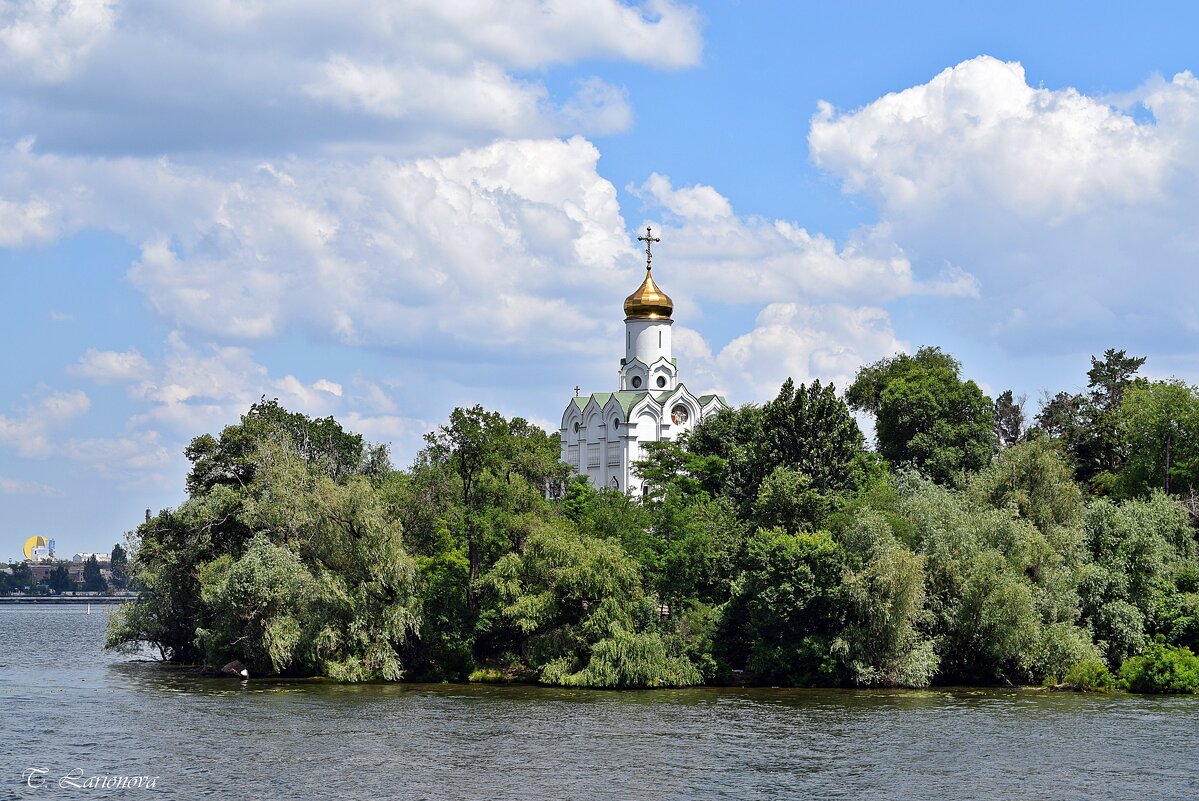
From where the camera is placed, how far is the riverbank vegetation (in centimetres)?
4978

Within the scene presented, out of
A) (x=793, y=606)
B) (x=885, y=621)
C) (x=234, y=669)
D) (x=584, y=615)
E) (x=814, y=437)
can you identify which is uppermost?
(x=814, y=437)

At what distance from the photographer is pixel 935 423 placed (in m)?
80.2

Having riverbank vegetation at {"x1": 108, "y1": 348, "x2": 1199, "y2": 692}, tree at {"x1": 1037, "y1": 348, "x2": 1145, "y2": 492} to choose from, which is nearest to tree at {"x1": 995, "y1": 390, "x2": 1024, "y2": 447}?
tree at {"x1": 1037, "y1": 348, "x2": 1145, "y2": 492}

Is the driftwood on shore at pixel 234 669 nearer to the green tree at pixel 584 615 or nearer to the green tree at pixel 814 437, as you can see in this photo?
the green tree at pixel 584 615

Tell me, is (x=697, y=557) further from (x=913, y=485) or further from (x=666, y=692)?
(x=913, y=485)

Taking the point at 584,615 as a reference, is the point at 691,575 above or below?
above

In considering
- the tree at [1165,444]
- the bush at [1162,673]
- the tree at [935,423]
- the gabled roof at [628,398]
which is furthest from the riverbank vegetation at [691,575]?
the gabled roof at [628,398]

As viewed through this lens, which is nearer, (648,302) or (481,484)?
(481,484)

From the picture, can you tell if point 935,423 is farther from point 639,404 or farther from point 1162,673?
point 1162,673

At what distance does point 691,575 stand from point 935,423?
30196mm

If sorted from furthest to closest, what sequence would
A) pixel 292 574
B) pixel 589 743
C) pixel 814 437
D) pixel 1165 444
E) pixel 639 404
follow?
pixel 639 404 → pixel 1165 444 → pixel 814 437 → pixel 292 574 → pixel 589 743

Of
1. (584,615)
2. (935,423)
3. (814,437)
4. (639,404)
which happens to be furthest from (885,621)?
(639,404)

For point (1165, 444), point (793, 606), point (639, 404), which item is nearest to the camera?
point (793, 606)

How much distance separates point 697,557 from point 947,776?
22.1 metres
